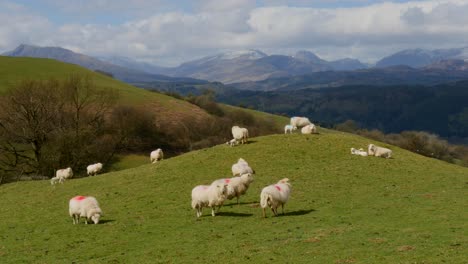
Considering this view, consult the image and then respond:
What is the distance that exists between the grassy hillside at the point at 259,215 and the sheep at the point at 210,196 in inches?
32.1

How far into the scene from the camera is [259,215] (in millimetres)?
24531

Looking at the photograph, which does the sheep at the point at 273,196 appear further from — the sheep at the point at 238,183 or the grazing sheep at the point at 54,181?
the grazing sheep at the point at 54,181

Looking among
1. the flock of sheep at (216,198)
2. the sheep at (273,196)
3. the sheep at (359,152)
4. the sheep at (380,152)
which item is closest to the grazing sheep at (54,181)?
the flock of sheep at (216,198)

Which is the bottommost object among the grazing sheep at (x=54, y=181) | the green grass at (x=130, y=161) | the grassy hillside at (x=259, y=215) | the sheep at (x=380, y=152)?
the grassy hillside at (x=259, y=215)

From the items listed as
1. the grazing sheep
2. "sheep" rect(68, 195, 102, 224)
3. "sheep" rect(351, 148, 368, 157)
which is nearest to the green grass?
the grazing sheep

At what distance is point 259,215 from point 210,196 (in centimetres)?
286

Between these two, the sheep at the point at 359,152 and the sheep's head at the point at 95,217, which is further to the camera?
the sheep at the point at 359,152

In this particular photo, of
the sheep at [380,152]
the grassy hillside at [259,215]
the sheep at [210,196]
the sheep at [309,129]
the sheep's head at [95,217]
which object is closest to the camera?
the grassy hillside at [259,215]

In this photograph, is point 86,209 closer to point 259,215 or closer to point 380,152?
point 259,215

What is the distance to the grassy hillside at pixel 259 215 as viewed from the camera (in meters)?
17.5

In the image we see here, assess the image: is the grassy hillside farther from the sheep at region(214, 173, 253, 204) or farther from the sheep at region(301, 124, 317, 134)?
the sheep at region(301, 124, 317, 134)

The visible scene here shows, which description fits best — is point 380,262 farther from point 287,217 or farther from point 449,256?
point 287,217

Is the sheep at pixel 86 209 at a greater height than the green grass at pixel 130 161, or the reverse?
the green grass at pixel 130 161

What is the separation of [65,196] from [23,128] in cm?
2981
